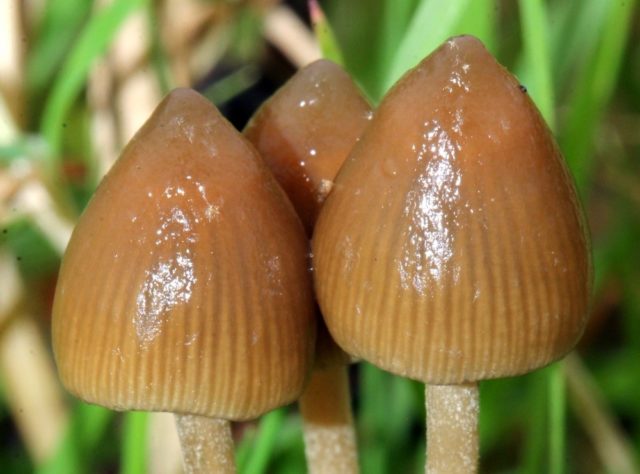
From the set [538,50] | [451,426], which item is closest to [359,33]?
[538,50]

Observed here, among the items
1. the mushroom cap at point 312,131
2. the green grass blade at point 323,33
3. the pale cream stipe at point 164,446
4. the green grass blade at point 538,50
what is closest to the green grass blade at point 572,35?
the green grass blade at point 538,50

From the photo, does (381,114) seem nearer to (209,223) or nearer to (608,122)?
(209,223)

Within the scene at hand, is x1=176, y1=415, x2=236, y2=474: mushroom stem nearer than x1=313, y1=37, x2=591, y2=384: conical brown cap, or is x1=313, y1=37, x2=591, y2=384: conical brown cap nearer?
x1=313, y1=37, x2=591, y2=384: conical brown cap

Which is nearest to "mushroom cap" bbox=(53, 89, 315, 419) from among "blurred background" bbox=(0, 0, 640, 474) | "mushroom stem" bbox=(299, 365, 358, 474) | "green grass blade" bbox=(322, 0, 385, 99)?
"mushroom stem" bbox=(299, 365, 358, 474)

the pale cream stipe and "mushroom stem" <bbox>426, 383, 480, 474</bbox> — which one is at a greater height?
"mushroom stem" <bbox>426, 383, 480, 474</bbox>

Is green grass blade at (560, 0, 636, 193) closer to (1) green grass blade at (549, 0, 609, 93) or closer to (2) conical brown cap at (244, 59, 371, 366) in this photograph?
(1) green grass blade at (549, 0, 609, 93)

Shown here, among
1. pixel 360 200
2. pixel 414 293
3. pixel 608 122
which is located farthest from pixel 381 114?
pixel 608 122
